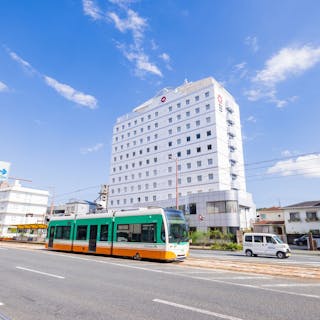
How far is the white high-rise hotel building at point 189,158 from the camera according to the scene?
47.8 metres

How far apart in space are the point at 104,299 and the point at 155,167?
56843mm

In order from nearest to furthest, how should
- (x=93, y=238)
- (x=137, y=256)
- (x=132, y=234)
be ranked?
(x=137, y=256) → (x=132, y=234) → (x=93, y=238)

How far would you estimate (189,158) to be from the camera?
5741cm

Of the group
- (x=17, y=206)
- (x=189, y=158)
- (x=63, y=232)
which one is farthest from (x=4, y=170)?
(x=17, y=206)

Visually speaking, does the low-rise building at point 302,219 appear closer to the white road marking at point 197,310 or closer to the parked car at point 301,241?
the parked car at point 301,241

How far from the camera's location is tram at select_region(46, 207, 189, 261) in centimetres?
1473

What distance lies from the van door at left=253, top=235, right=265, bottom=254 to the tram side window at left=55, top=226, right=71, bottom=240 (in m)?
15.9

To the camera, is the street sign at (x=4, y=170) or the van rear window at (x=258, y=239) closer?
the van rear window at (x=258, y=239)

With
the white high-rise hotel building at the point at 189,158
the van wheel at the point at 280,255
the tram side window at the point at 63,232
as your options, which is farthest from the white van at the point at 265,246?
the white high-rise hotel building at the point at 189,158

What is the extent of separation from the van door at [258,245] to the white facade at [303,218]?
21.9m

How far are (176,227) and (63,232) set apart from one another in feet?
36.6

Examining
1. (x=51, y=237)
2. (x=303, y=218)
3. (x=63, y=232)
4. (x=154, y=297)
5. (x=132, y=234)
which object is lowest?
(x=154, y=297)

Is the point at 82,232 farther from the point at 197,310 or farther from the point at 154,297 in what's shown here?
the point at 197,310

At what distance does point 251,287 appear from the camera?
7.76 meters
